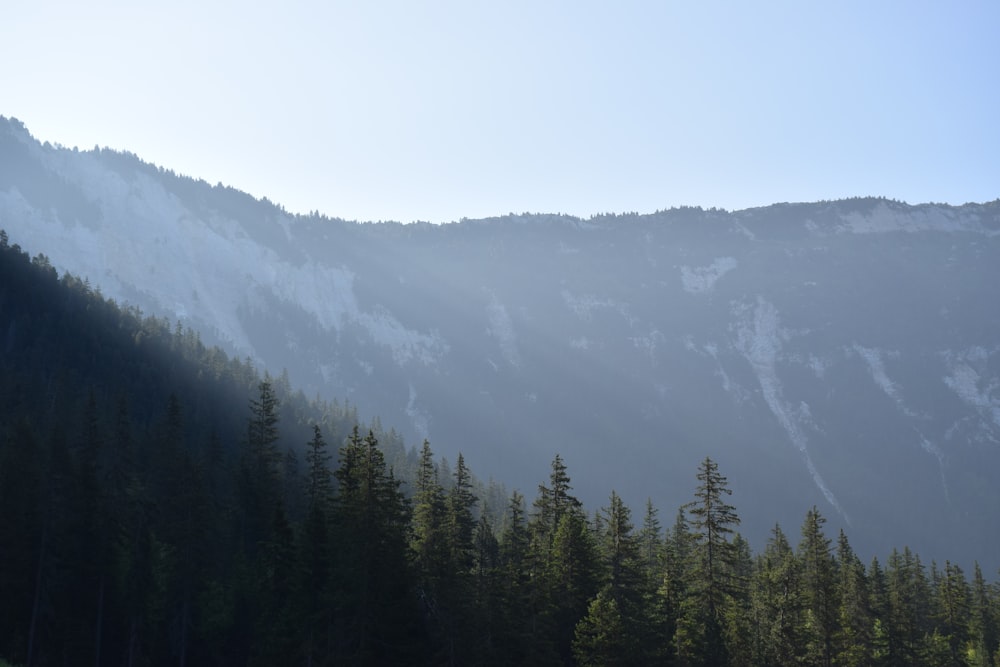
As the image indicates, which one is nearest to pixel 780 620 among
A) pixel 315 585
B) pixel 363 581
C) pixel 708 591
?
pixel 708 591

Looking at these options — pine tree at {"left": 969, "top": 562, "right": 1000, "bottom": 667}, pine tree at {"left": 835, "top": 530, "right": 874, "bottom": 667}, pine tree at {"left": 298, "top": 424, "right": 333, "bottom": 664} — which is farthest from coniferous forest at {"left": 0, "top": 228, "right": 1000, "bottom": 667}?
pine tree at {"left": 969, "top": 562, "right": 1000, "bottom": 667}

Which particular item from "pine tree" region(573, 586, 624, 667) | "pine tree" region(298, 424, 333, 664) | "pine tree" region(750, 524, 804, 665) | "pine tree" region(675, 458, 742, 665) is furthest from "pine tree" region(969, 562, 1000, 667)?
"pine tree" region(298, 424, 333, 664)

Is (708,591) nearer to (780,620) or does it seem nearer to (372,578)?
(780,620)

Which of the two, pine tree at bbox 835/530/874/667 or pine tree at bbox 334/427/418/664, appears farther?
pine tree at bbox 835/530/874/667

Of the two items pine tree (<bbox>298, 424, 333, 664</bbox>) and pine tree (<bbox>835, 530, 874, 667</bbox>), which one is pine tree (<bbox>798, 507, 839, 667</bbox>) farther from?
pine tree (<bbox>298, 424, 333, 664</bbox>)

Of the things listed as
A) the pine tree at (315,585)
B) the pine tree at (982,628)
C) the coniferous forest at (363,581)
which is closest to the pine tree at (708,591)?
the coniferous forest at (363,581)

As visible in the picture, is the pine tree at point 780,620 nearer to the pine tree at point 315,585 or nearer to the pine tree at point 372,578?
the pine tree at point 372,578

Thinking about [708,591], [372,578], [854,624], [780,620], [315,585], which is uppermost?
[372,578]

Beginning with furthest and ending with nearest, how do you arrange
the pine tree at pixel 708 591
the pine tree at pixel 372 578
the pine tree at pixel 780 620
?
the pine tree at pixel 780 620 → the pine tree at pixel 708 591 → the pine tree at pixel 372 578

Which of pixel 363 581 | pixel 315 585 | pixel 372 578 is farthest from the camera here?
pixel 315 585

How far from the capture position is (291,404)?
13538 centimetres

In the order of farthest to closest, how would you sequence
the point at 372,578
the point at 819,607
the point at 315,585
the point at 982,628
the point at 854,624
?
1. the point at 982,628
2. the point at 854,624
3. the point at 819,607
4. the point at 315,585
5. the point at 372,578

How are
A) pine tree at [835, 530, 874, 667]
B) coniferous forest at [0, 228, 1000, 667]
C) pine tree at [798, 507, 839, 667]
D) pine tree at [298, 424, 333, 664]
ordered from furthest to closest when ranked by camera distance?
pine tree at [835, 530, 874, 667] < pine tree at [798, 507, 839, 667] < coniferous forest at [0, 228, 1000, 667] < pine tree at [298, 424, 333, 664]

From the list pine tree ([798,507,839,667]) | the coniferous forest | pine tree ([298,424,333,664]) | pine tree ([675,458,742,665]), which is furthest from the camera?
pine tree ([798,507,839,667])
